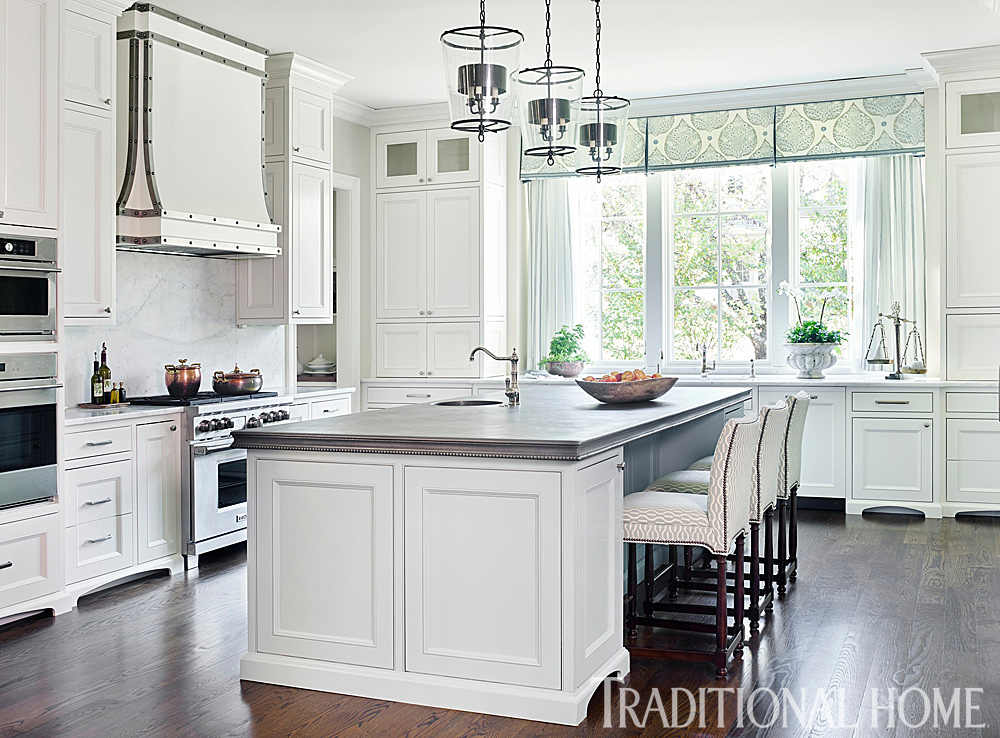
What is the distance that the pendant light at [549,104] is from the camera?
11.2 feet

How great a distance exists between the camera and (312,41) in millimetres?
5523

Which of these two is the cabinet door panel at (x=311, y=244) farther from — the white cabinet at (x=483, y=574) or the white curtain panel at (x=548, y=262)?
the white cabinet at (x=483, y=574)

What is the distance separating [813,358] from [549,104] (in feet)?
12.0

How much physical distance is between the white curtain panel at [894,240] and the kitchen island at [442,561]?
3.99m

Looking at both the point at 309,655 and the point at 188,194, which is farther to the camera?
the point at 188,194

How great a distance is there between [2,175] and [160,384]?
174 centimetres

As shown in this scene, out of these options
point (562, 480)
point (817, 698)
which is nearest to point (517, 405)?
point (562, 480)

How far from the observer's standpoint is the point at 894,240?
654 centimetres

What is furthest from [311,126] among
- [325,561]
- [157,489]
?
[325,561]

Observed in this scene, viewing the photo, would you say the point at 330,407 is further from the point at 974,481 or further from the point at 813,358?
the point at 974,481

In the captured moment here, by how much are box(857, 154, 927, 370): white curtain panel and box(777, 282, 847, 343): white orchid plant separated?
23cm

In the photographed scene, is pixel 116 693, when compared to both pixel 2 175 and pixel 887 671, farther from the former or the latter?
pixel 887 671

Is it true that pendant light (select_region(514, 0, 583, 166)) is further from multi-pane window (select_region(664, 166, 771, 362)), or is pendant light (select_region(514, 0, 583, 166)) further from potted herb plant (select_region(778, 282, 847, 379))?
multi-pane window (select_region(664, 166, 771, 362))

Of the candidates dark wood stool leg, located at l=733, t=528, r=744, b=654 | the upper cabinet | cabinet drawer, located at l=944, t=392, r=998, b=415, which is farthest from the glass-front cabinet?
dark wood stool leg, located at l=733, t=528, r=744, b=654
